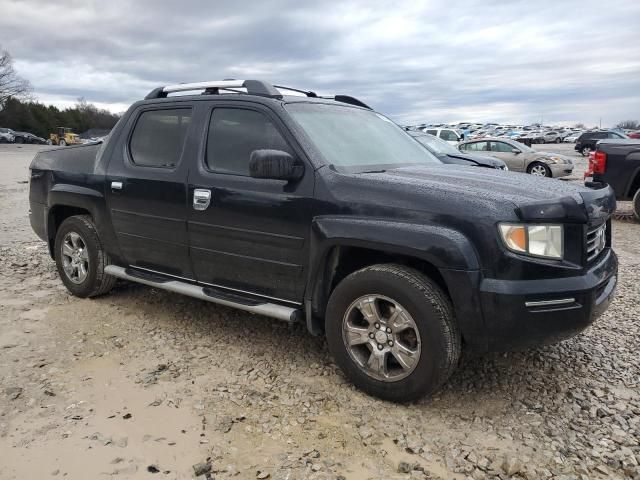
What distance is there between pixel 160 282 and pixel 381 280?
200 centimetres

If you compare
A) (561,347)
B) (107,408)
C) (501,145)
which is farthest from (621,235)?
(501,145)

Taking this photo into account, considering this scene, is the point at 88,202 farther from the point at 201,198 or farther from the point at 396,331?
the point at 396,331

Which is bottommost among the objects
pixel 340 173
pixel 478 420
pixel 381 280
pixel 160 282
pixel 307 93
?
pixel 478 420

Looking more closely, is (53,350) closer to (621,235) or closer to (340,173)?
(340,173)

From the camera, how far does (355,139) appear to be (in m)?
4.00

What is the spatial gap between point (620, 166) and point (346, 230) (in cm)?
835

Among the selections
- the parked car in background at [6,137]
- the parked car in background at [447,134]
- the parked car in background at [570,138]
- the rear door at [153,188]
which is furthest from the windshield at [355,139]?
the parked car in background at [6,137]

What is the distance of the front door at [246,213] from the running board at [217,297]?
77 mm

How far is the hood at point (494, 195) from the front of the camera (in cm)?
291

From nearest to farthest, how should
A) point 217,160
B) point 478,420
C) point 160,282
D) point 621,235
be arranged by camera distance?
point 478,420
point 217,160
point 160,282
point 621,235

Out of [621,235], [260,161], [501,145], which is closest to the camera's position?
[260,161]

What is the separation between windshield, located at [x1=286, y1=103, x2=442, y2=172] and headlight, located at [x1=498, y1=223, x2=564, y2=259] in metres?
1.11

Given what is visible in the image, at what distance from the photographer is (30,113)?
7819cm

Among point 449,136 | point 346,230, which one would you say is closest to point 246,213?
point 346,230
